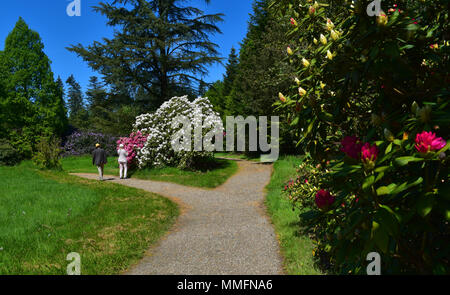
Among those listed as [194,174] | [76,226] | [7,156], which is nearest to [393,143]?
[76,226]

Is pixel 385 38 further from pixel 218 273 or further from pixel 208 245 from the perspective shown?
pixel 208 245

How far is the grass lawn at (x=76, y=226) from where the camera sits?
419 centimetres

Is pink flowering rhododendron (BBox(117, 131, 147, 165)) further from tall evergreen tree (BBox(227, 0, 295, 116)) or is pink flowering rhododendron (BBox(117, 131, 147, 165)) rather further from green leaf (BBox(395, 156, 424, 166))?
green leaf (BBox(395, 156, 424, 166))

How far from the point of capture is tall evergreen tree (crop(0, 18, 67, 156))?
2406 centimetres

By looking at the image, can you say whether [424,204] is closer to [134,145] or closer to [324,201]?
[324,201]

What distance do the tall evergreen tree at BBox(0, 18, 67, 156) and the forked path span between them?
21262 millimetres

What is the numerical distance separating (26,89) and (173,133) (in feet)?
62.2

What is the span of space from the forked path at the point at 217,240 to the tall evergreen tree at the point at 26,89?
2126 cm

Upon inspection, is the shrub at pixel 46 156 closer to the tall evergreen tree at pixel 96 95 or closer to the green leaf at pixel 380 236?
the tall evergreen tree at pixel 96 95

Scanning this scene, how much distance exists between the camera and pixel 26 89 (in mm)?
25172

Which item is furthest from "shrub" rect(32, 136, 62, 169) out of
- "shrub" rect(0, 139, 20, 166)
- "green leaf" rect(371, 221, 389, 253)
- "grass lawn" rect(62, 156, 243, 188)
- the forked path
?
"green leaf" rect(371, 221, 389, 253)

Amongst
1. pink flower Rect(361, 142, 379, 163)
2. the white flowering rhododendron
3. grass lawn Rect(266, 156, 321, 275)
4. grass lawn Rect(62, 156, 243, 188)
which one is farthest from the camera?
the white flowering rhododendron
